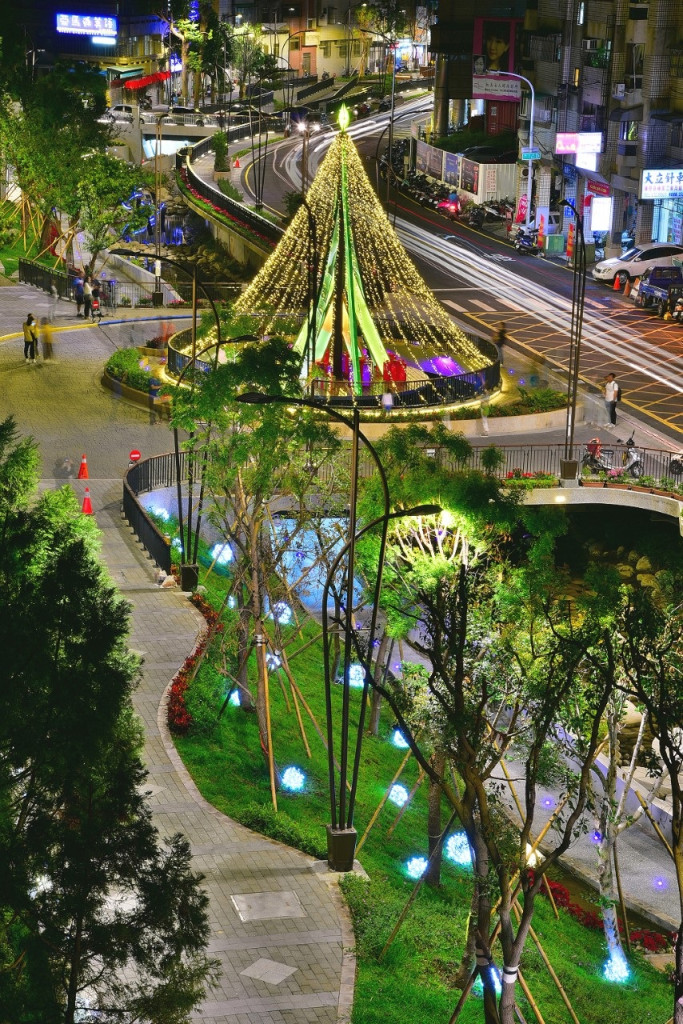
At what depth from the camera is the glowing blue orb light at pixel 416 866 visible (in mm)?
29725

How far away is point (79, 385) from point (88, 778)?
122 feet

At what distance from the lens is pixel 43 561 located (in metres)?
18.4

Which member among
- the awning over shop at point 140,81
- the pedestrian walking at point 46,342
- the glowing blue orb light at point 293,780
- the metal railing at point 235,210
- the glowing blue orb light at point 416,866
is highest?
the awning over shop at point 140,81

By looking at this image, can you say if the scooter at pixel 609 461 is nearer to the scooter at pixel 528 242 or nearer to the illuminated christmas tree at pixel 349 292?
the illuminated christmas tree at pixel 349 292

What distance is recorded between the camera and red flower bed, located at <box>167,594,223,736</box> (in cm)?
3089

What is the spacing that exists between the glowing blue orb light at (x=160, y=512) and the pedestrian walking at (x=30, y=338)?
14370 mm

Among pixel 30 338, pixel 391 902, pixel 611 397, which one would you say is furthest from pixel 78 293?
pixel 391 902

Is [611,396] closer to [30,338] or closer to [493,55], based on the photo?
[30,338]

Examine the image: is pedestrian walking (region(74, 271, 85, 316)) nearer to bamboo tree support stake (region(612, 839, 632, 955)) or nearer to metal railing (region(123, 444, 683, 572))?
metal railing (region(123, 444, 683, 572))

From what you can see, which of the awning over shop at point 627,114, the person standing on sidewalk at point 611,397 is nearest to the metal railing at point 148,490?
the person standing on sidewalk at point 611,397

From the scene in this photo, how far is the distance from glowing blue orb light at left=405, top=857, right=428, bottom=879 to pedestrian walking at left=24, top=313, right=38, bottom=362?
29.4m

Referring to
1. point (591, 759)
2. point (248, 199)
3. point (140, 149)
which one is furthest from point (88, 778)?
point (140, 149)

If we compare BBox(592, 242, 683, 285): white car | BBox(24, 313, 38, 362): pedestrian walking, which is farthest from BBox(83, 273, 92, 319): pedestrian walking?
BBox(592, 242, 683, 285): white car

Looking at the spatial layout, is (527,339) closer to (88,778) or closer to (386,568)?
(386,568)
